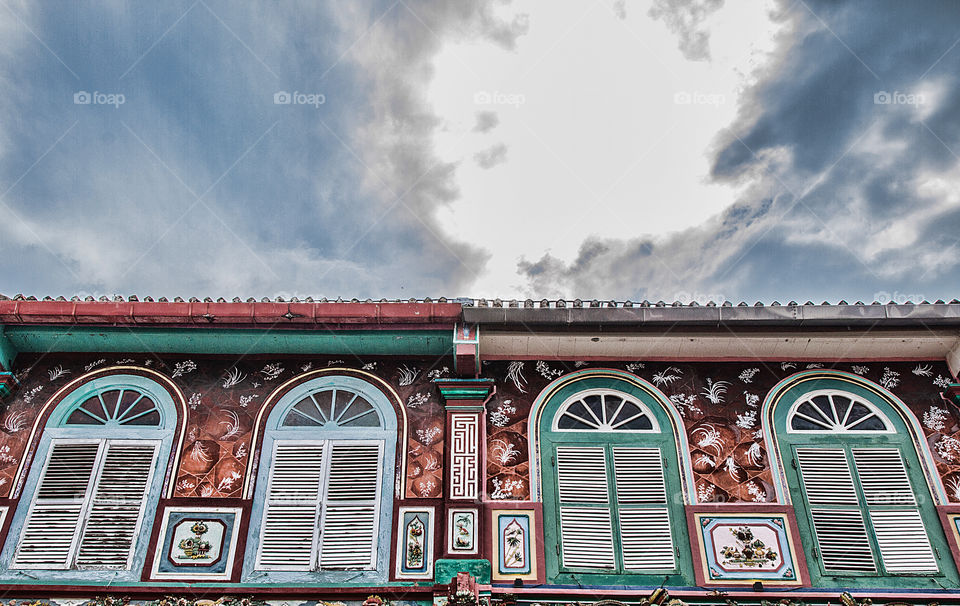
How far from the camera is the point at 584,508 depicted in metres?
9.21

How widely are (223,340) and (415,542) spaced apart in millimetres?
3770

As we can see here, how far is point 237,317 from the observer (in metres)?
9.86

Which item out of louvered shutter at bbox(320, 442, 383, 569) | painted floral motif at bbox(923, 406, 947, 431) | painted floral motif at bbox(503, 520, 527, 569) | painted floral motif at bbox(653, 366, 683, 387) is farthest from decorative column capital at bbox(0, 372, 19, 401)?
painted floral motif at bbox(923, 406, 947, 431)

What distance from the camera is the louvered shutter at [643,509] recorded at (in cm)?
891

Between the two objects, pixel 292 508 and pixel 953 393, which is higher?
pixel 953 393

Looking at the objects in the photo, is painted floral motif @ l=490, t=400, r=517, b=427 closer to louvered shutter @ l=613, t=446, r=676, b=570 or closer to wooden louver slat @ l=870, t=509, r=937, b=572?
louvered shutter @ l=613, t=446, r=676, b=570

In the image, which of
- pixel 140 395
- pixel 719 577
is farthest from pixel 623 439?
pixel 140 395

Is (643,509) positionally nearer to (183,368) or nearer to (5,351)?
(183,368)

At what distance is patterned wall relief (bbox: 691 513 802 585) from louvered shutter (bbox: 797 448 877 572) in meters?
0.44

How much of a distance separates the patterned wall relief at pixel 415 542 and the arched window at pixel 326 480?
182 millimetres

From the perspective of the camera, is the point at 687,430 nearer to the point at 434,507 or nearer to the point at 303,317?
the point at 434,507

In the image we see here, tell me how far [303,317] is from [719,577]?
5.97 m

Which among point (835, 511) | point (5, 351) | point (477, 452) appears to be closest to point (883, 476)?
point (835, 511)

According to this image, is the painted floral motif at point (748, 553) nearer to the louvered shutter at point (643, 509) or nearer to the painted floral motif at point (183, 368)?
the louvered shutter at point (643, 509)
